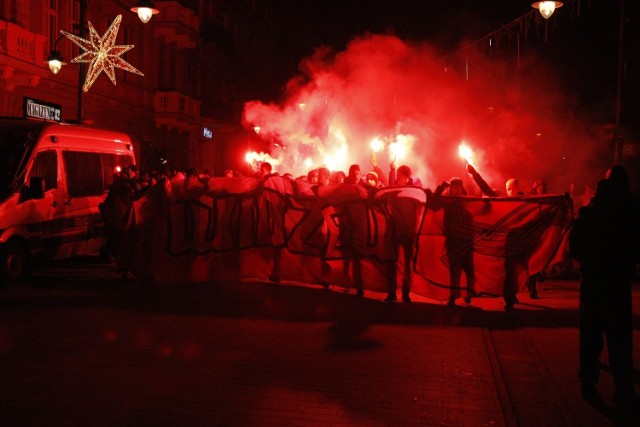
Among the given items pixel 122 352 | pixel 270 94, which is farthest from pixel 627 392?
pixel 270 94

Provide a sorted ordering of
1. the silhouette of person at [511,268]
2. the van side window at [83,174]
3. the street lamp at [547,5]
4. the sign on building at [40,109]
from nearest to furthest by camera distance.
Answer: the silhouette of person at [511,268]
the street lamp at [547,5]
the van side window at [83,174]
the sign on building at [40,109]

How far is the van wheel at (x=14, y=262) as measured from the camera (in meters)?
10.0

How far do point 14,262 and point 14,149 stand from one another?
72.1 inches

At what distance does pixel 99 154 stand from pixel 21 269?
3178mm

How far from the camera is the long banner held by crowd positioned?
919 cm

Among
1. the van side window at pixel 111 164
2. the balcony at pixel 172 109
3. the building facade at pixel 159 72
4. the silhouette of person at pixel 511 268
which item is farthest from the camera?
the balcony at pixel 172 109

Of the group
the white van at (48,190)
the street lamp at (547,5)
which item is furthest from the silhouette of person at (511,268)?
the white van at (48,190)

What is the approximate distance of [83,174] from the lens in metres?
12.2

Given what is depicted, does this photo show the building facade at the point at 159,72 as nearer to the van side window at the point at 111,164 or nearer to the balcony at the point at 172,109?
the balcony at the point at 172,109

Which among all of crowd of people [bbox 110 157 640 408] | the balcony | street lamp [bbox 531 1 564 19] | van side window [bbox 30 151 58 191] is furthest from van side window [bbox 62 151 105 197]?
the balcony

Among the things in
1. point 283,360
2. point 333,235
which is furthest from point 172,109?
point 283,360

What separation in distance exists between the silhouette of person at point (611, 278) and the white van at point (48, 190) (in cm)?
818

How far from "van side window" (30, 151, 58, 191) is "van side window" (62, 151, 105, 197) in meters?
0.33

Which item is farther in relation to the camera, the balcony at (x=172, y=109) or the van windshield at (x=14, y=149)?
the balcony at (x=172, y=109)
